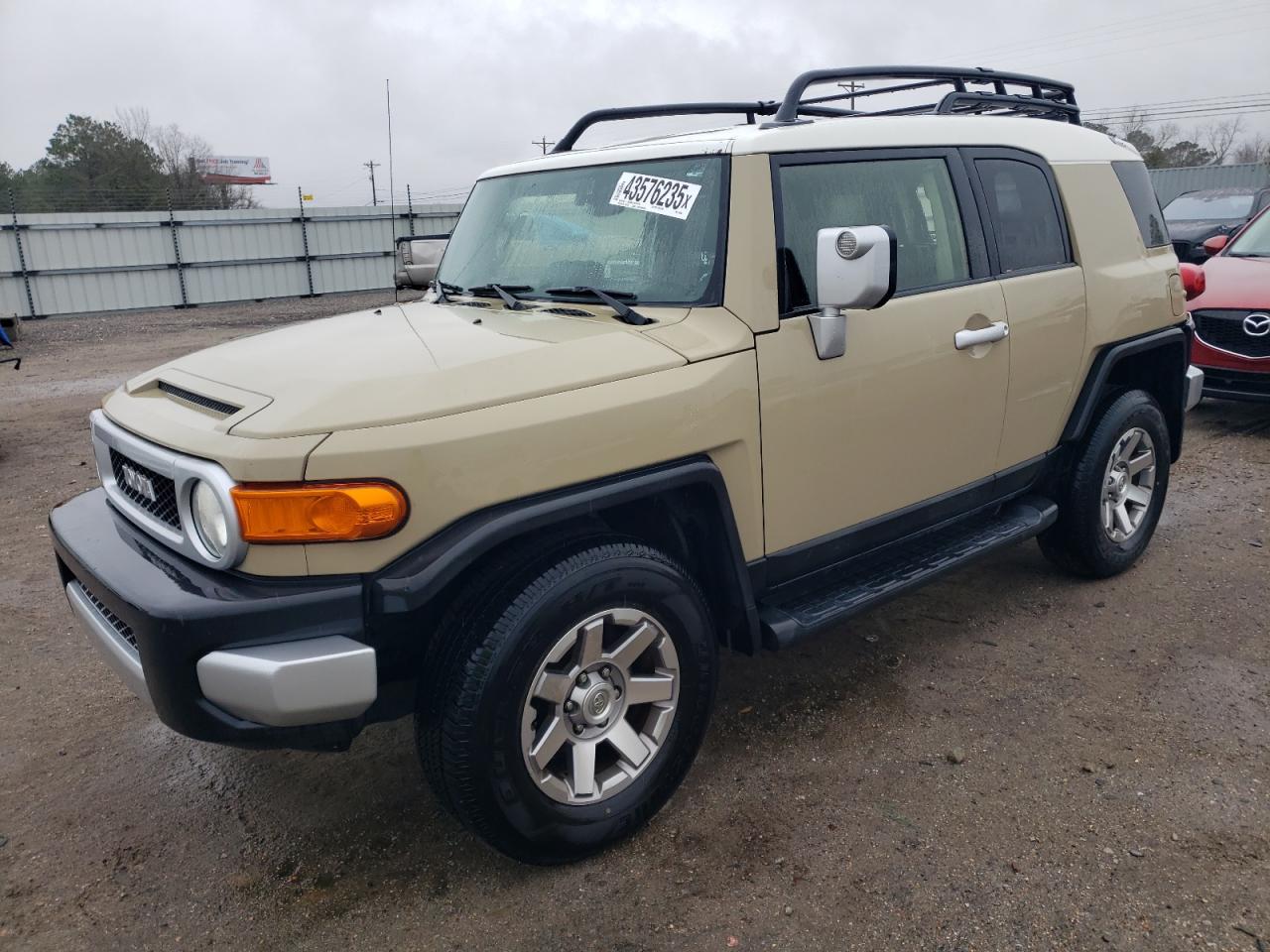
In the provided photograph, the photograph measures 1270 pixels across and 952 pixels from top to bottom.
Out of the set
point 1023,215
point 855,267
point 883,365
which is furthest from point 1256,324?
point 855,267

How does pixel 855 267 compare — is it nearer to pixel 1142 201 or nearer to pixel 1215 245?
pixel 1142 201

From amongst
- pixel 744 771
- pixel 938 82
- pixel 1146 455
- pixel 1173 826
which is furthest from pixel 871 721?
pixel 938 82

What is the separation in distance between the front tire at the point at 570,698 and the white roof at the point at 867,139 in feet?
4.47

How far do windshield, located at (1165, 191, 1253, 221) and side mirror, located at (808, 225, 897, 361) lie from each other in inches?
588

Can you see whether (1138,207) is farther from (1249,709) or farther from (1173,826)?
(1173,826)

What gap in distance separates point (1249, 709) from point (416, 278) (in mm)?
3753

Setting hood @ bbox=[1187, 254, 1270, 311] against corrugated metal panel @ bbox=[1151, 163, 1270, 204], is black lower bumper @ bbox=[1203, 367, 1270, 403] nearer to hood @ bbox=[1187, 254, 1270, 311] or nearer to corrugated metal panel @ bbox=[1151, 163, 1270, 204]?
hood @ bbox=[1187, 254, 1270, 311]

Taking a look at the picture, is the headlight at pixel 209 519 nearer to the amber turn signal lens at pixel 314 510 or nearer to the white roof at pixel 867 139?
the amber turn signal lens at pixel 314 510

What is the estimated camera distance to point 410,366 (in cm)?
253

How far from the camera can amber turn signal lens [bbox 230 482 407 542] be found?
7.14 ft

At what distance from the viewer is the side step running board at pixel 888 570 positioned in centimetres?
305

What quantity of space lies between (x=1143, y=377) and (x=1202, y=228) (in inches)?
505

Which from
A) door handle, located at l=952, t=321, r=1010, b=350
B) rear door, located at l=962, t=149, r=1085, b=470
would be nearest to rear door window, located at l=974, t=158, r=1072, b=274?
rear door, located at l=962, t=149, r=1085, b=470

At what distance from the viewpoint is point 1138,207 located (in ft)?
14.3
